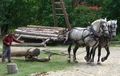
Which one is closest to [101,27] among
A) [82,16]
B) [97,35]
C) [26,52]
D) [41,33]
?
[97,35]

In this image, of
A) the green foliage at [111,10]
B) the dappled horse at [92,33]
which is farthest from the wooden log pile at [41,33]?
the dappled horse at [92,33]

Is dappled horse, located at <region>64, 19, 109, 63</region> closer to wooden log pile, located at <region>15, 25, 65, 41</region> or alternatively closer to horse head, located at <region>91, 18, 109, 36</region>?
horse head, located at <region>91, 18, 109, 36</region>

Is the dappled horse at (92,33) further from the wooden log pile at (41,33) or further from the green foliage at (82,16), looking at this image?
the green foliage at (82,16)

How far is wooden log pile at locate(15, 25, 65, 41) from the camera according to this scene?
24.6 meters

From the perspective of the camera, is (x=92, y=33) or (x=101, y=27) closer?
(x=101, y=27)

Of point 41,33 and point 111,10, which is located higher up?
point 111,10

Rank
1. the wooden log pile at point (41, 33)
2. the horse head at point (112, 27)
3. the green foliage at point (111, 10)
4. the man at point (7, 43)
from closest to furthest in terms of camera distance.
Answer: the horse head at point (112, 27) → the man at point (7, 43) → the wooden log pile at point (41, 33) → the green foliage at point (111, 10)

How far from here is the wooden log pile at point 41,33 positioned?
2460 cm

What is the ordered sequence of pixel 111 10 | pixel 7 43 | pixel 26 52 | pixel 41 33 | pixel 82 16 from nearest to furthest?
1. pixel 7 43
2. pixel 26 52
3. pixel 41 33
4. pixel 111 10
5. pixel 82 16

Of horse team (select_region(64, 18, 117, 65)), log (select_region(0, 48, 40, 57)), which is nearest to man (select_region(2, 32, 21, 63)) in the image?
log (select_region(0, 48, 40, 57))

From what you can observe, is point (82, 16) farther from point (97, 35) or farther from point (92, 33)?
point (97, 35)

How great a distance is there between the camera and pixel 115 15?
1139 inches

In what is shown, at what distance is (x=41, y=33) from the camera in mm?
25391

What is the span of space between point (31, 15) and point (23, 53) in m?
22.2
